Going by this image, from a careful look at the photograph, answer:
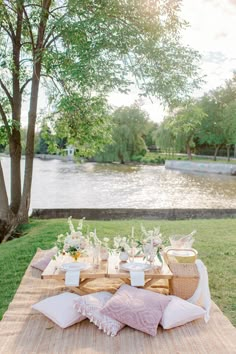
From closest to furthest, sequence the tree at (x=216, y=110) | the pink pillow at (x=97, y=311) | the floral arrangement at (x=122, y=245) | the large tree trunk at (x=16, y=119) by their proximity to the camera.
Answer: the pink pillow at (x=97, y=311) < the floral arrangement at (x=122, y=245) < the large tree trunk at (x=16, y=119) < the tree at (x=216, y=110)

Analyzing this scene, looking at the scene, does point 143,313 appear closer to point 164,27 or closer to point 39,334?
point 39,334

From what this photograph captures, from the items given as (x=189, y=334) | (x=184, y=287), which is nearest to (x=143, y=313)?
(x=189, y=334)

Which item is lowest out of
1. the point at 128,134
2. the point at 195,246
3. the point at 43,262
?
the point at 195,246

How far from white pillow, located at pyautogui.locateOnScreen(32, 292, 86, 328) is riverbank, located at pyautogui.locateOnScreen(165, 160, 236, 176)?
84.9 ft

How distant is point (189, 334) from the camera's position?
2.76m

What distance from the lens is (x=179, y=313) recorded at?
2920mm

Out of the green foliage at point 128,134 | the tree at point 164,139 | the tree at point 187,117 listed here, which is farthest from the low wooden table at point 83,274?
the tree at point 164,139

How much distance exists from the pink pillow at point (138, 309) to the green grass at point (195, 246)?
2.88 ft

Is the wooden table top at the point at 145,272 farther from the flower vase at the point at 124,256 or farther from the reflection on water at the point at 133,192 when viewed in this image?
the reflection on water at the point at 133,192

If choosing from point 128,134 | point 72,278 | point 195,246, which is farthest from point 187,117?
point 128,134

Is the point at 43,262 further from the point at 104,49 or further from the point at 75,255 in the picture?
the point at 104,49

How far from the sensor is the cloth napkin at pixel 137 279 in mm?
3289

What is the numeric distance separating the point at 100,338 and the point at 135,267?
2.93 feet

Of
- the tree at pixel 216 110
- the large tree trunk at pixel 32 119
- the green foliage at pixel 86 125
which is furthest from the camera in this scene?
the tree at pixel 216 110
